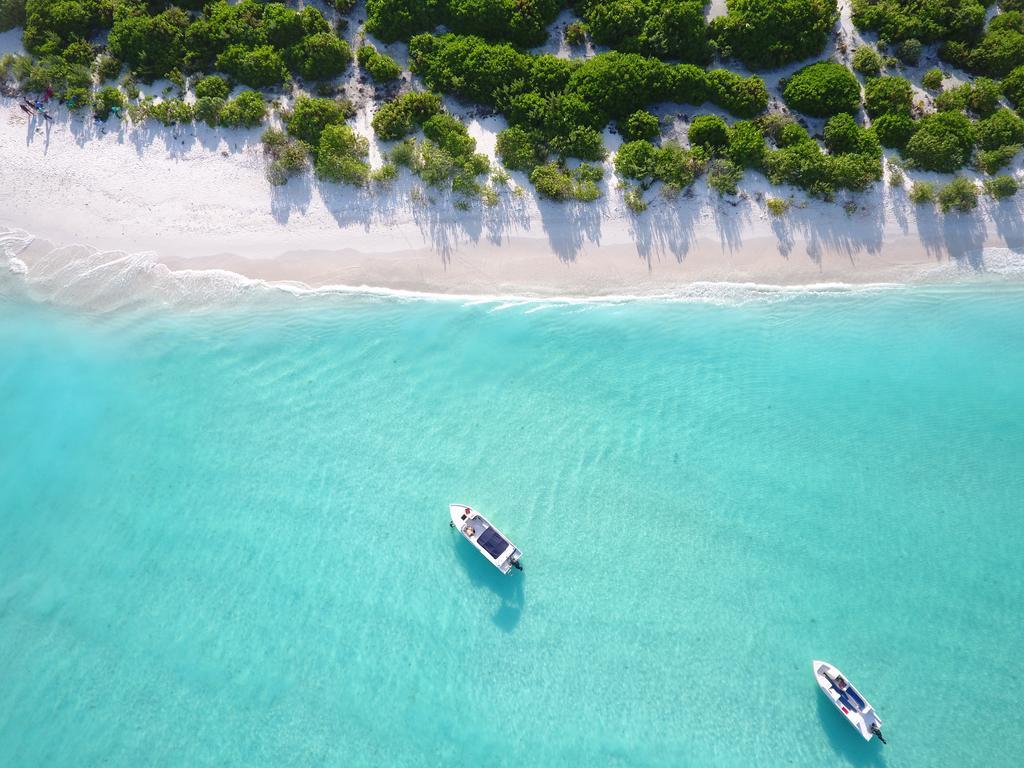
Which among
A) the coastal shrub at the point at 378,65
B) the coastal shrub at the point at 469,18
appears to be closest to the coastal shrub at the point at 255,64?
the coastal shrub at the point at 378,65

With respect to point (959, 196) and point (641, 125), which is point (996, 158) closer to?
point (959, 196)

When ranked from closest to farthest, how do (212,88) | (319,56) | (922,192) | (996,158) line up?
(996,158), (922,192), (319,56), (212,88)

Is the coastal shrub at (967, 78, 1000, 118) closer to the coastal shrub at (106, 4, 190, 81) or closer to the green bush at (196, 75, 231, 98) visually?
the green bush at (196, 75, 231, 98)

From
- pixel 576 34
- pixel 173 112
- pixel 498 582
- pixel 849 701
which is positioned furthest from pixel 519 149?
pixel 849 701

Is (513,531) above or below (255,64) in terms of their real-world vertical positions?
below

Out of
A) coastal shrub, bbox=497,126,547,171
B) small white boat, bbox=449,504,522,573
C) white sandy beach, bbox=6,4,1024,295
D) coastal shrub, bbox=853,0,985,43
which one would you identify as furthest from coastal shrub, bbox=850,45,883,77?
small white boat, bbox=449,504,522,573
